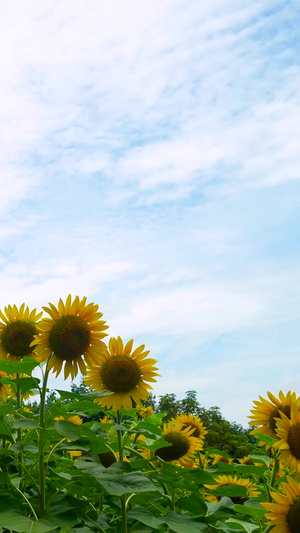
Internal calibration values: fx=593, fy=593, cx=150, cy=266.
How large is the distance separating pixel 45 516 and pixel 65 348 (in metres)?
0.95

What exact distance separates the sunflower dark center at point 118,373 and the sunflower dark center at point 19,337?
47cm

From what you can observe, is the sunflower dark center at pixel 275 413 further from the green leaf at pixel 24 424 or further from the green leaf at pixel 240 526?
the green leaf at pixel 24 424

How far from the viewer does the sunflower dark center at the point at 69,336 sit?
3.16 meters

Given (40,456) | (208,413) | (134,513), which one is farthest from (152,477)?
(208,413)

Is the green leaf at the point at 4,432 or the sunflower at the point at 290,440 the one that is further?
the sunflower at the point at 290,440

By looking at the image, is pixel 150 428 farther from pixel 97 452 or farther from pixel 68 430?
pixel 68 430

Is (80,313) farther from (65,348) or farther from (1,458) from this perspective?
(1,458)

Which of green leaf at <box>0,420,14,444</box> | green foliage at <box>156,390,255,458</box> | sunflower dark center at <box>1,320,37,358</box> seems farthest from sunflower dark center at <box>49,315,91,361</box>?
green foliage at <box>156,390,255,458</box>

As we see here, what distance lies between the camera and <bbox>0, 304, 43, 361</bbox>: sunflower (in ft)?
11.6

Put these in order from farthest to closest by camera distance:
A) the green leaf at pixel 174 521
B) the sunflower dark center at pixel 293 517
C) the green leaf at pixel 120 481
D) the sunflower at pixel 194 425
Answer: the sunflower at pixel 194 425 → the sunflower dark center at pixel 293 517 → the green leaf at pixel 174 521 → the green leaf at pixel 120 481

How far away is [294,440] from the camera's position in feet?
9.79

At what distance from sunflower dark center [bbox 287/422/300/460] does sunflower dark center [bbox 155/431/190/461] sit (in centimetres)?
111

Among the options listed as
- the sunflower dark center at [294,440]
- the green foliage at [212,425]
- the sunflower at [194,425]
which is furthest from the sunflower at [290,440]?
the green foliage at [212,425]

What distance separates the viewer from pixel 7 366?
2.79m
